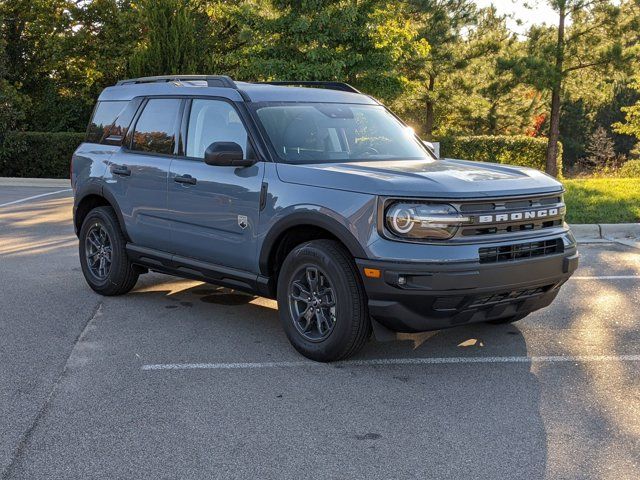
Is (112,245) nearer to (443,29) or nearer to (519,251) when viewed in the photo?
(519,251)

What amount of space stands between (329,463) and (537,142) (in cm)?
2200

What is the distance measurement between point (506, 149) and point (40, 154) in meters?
14.5

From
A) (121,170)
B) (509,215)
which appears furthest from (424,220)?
(121,170)

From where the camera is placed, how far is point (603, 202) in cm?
1284

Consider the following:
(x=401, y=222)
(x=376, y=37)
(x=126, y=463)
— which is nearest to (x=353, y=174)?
(x=401, y=222)

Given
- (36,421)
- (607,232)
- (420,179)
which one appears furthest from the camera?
(607,232)

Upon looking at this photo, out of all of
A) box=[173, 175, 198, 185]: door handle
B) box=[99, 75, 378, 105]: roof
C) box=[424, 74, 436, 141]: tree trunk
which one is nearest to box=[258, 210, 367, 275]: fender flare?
box=[173, 175, 198, 185]: door handle

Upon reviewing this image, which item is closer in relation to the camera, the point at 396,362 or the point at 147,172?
the point at 396,362

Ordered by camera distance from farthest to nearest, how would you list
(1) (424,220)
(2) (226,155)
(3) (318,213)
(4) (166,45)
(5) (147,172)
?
(4) (166,45) < (5) (147,172) < (2) (226,155) < (3) (318,213) < (1) (424,220)

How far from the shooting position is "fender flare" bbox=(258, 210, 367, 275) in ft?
16.3

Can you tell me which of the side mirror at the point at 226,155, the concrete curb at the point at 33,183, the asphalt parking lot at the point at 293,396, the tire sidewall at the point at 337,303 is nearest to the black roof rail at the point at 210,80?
the side mirror at the point at 226,155

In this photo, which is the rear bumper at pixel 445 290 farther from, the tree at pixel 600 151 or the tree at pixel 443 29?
the tree at pixel 600 151

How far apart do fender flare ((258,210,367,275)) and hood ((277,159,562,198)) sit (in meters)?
0.22

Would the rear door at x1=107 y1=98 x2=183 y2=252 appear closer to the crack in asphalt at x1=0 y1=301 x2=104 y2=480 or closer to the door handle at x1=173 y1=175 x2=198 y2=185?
the door handle at x1=173 y1=175 x2=198 y2=185
